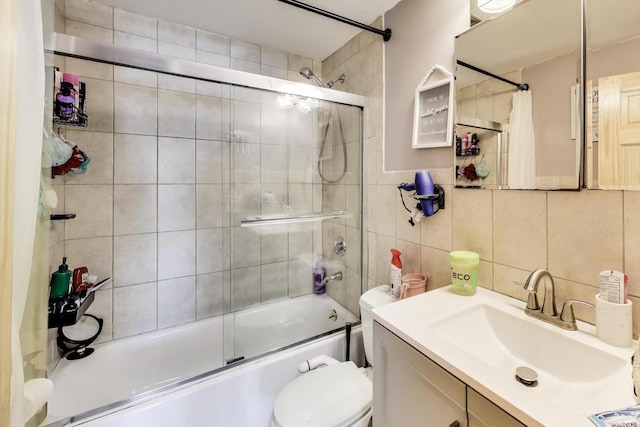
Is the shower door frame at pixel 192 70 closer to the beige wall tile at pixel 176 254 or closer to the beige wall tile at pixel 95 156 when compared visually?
the beige wall tile at pixel 95 156

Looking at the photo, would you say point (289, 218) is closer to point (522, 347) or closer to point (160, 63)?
point (160, 63)

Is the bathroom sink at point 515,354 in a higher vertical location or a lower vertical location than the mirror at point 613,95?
lower

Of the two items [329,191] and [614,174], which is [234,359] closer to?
[329,191]

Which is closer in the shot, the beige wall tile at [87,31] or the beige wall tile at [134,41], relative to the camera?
the beige wall tile at [87,31]

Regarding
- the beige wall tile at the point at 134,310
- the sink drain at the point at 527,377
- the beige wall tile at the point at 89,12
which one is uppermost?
the beige wall tile at the point at 89,12

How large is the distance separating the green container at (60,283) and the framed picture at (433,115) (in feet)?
6.17

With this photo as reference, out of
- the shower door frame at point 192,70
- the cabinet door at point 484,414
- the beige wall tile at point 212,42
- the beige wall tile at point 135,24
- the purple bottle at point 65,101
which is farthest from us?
the beige wall tile at point 212,42

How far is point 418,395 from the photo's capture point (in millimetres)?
729

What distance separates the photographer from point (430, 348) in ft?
2.27

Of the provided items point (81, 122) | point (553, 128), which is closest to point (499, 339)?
point (553, 128)

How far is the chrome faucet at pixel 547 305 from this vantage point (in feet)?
2.58

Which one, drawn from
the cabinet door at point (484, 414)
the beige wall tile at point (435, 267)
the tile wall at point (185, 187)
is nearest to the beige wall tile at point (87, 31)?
the tile wall at point (185, 187)

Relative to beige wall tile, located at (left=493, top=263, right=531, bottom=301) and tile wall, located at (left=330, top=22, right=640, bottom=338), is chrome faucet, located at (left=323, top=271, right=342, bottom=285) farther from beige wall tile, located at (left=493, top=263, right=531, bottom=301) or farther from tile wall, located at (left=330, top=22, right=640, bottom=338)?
beige wall tile, located at (left=493, top=263, right=531, bottom=301)

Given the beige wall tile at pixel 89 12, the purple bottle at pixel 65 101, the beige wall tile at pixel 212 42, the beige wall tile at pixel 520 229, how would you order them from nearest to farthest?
the beige wall tile at pixel 520 229, the purple bottle at pixel 65 101, the beige wall tile at pixel 89 12, the beige wall tile at pixel 212 42
